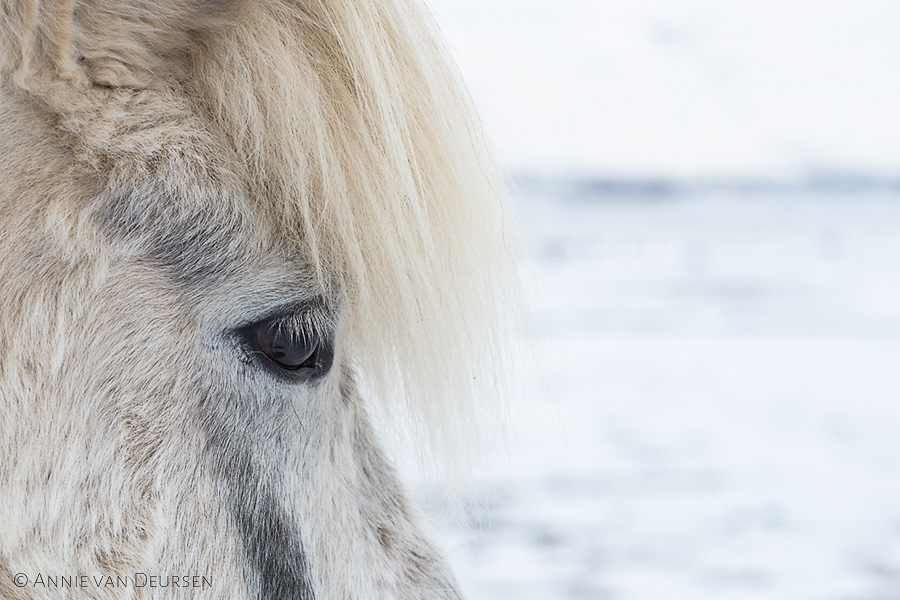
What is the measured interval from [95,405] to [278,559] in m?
0.22

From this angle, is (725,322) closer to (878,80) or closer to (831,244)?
(831,244)

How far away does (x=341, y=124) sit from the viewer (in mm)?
711

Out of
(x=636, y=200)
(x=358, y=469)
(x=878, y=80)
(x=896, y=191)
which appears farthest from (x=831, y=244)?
(x=358, y=469)

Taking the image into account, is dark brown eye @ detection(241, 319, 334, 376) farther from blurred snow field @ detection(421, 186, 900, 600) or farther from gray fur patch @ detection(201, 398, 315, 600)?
blurred snow field @ detection(421, 186, 900, 600)

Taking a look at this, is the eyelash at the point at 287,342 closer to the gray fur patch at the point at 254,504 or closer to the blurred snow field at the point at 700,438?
the gray fur patch at the point at 254,504

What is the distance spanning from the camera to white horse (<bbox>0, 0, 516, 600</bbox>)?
0.63 metres

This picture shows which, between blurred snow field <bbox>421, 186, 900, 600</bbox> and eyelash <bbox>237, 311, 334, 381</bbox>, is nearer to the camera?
eyelash <bbox>237, 311, 334, 381</bbox>

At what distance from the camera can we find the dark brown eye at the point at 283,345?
0.71 meters

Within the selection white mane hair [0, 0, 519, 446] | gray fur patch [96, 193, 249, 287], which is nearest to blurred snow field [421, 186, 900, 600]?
white mane hair [0, 0, 519, 446]

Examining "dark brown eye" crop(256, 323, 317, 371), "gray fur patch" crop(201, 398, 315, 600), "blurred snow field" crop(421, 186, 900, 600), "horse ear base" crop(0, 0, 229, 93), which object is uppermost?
"blurred snow field" crop(421, 186, 900, 600)

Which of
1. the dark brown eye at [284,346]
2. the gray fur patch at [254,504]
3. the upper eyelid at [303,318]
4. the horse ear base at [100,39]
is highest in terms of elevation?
the horse ear base at [100,39]

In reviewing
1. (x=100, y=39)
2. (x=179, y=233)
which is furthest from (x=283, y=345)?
(x=100, y=39)

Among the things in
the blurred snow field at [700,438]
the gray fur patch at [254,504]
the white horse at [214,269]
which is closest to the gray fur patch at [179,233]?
the white horse at [214,269]

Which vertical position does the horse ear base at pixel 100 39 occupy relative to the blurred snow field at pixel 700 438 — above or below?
below
